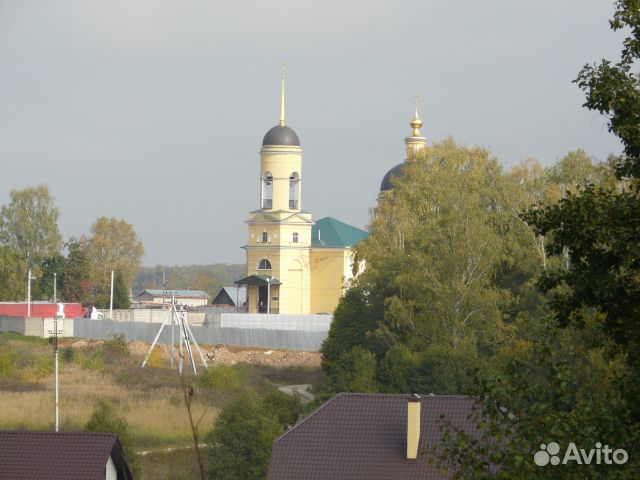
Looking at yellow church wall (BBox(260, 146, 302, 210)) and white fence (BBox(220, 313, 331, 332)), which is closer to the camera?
white fence (BBox(220, 313, 331, 332))

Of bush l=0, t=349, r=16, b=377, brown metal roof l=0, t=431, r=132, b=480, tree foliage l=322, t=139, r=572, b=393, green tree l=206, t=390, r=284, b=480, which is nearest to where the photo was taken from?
brown metal roof l=0, t=431, r=132, b=480

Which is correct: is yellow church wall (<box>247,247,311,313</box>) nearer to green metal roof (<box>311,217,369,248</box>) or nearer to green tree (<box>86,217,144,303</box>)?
green metal roof (<box>311,217,369,248</box>)

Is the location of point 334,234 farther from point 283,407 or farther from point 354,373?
point 283,407

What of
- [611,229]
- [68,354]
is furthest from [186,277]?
[611,229]

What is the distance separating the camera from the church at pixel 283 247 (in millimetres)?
72250

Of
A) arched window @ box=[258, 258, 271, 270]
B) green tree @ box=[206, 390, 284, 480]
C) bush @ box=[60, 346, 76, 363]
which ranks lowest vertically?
green tree @ box=[206, 390, 284, 480]

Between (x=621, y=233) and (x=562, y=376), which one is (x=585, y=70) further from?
(x=562, y=376)

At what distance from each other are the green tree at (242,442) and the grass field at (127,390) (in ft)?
3.17

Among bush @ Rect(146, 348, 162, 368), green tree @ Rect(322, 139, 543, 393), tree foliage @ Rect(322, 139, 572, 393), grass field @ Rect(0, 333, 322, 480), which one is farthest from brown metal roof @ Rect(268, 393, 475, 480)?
bush @ Rect(146, 348, 162, 368)

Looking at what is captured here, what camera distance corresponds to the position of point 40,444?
20.9m

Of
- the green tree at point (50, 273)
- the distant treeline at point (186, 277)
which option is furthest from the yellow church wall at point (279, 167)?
the distant treeline at point (186, 277)

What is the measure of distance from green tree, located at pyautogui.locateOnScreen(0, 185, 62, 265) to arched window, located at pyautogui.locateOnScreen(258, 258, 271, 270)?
19661 mm

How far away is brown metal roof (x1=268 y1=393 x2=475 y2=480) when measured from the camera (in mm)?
20516

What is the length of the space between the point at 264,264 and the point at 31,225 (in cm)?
2089
